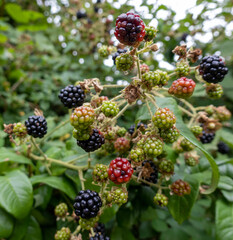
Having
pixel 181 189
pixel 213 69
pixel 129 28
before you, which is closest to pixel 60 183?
pixel 181 189

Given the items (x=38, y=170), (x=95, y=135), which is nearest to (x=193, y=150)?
(x=95, y=135)

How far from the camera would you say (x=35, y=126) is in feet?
3.86

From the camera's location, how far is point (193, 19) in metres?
2.36

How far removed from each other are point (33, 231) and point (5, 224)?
0.76ft

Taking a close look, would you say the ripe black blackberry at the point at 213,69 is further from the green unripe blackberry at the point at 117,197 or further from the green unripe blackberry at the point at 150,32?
the green unripe blackberry at the point at 117,197

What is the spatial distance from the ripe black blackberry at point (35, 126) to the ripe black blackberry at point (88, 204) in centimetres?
43

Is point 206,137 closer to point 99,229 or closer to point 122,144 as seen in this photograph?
point 122,144

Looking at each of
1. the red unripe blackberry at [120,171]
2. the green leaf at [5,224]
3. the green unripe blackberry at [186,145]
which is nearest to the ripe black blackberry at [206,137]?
the green unripe blackberry at [186,145]

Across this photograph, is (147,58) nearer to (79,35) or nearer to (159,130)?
(79,35)

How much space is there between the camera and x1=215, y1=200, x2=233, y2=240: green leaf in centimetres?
125

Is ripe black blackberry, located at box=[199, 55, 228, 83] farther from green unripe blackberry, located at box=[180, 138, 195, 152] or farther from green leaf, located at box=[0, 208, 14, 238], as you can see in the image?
green leaf, located at box=[0, 208, 14, 238]

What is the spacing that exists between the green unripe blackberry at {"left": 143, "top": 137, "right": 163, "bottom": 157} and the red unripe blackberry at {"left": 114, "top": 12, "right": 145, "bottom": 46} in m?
0.43

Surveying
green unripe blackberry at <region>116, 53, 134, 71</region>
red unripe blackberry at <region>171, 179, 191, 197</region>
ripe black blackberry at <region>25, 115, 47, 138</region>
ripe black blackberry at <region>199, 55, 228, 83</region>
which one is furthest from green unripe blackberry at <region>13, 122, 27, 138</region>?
ripe black blackberry at <region>199, 55, 228, 83</region>

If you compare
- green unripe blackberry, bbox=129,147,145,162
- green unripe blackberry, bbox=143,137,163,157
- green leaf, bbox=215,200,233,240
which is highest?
green unripe blackberry, bbox=143,137,163,157
